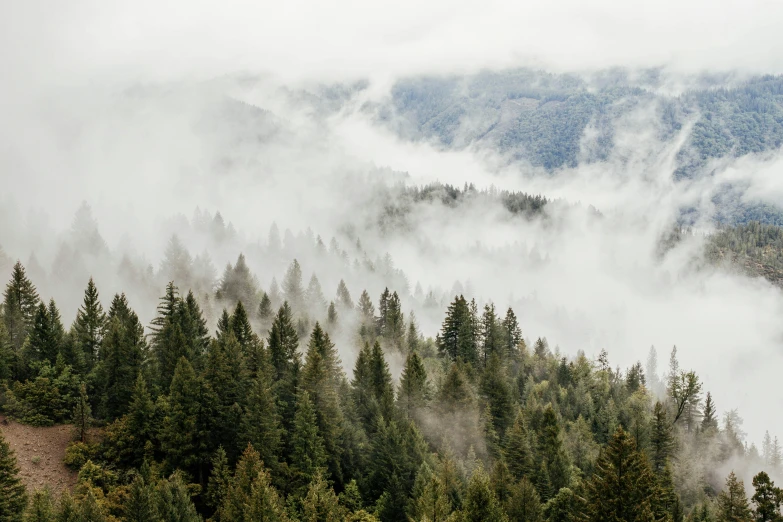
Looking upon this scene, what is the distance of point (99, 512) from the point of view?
4881 cm

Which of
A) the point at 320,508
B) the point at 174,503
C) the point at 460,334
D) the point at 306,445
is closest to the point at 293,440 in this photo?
the point at 306,445

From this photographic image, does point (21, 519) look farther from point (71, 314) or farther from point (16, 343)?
point (71, 314)

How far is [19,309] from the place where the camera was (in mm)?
88938

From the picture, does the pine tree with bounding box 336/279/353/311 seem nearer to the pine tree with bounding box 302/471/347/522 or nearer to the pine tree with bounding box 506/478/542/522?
the pine tree with bounding box 302/471/347/522

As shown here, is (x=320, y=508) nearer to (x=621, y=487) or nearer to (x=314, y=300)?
(x=621, y=487)

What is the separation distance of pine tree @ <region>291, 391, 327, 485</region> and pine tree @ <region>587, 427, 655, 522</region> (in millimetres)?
28135

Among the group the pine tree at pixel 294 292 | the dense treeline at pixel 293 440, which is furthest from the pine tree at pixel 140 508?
the pine tree at pixel 294 292

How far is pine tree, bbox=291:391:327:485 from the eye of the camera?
208 feet

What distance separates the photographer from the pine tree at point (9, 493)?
4878 cm

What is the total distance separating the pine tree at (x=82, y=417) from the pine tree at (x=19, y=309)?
814 inches

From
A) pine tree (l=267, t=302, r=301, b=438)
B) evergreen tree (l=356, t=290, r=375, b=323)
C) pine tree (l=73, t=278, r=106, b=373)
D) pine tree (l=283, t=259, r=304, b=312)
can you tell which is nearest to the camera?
pine tree (l=267, t=302, r=301, b=438)

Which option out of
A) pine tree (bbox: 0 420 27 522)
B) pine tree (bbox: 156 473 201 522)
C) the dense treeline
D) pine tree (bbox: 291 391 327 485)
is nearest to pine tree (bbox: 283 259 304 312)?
the dense treeline

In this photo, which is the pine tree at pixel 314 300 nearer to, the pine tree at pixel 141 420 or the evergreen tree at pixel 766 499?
the pine tree at pixel 141 420

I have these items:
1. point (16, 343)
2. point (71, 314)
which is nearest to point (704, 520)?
point (16, 343)
